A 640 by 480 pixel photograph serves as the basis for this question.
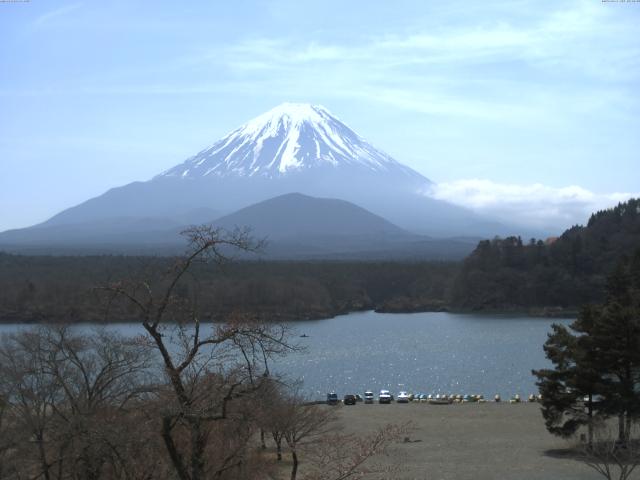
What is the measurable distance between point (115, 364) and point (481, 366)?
24.4 meters

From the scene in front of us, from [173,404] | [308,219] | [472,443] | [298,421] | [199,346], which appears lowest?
[472,443]

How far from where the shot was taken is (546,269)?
58281 mm

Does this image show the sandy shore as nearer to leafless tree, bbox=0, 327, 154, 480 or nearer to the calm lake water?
the calm lake water

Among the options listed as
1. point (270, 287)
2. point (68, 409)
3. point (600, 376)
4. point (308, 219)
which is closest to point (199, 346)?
point (68, 409)

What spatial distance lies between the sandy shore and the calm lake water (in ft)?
9.41

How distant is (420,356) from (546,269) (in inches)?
1046

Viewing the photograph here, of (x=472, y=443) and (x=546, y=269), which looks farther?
(x=546, y=269)

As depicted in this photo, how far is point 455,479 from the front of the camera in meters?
13.1

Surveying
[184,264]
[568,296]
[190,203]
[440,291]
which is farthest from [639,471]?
[190,203]

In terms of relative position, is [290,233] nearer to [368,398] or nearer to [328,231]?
[328,231]

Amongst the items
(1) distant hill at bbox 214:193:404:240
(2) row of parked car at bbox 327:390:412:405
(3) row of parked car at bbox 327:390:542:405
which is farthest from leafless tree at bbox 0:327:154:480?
(1) distant hill at bbox 214:193:404:240

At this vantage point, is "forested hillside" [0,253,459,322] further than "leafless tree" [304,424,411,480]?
Yes

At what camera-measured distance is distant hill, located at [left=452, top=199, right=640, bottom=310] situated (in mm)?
57531

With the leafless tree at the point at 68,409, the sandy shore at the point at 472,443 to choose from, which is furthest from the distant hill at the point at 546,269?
the leafless tree at the point at 68,409
